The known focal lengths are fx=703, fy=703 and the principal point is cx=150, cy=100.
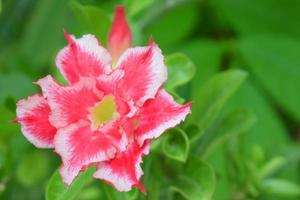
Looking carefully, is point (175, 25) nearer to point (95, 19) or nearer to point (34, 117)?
point (95, 19)

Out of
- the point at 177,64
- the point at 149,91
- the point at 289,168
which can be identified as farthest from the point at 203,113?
the point at 289,168

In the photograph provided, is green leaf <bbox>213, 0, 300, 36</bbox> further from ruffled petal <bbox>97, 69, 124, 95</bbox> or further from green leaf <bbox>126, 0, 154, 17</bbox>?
ruffled petal <bbox>97, 69, 124, 95</bbox>

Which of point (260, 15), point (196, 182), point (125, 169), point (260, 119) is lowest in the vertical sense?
point (260, 119)

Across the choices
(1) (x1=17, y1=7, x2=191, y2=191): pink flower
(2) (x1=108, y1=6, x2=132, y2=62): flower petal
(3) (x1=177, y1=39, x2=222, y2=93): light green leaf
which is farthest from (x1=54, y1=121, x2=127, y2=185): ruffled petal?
(3) (x1=177, y1=39, x2=222, y2=93): light green leaf

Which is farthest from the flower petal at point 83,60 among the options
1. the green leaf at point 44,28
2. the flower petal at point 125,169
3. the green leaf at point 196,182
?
the green leaf at point 44,28

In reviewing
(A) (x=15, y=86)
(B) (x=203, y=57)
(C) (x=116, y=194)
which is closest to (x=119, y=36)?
(C) (x=116, y=194)

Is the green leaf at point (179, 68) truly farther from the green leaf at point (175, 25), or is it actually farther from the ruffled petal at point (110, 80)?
the green leaf at point (175, 25)
